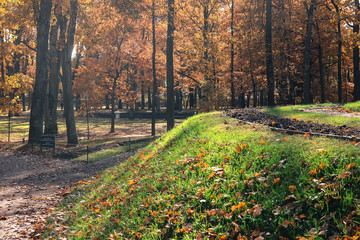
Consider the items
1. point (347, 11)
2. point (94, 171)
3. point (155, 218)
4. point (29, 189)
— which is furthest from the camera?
point (347, 11)

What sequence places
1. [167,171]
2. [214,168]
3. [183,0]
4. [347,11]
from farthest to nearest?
[347,11]
[183,0]
[167,171]
[214,168]

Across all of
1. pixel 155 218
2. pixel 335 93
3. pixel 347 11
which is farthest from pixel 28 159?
pixel 335 93

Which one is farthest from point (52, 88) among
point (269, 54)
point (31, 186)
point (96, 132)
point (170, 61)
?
point (269, 54)

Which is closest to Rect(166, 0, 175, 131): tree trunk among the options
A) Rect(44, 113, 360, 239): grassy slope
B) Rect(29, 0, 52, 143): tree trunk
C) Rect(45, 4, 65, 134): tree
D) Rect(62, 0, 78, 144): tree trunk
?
Rect(62, 0, 78, 144): tree trunk

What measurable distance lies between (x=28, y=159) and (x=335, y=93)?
29.8 metres

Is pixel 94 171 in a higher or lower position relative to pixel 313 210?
lower

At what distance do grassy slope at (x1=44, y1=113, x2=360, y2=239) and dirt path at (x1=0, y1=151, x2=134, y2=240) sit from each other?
99cm

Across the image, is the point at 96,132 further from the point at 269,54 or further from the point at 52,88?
the point at 269,54

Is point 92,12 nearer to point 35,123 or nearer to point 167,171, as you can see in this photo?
point 35,123

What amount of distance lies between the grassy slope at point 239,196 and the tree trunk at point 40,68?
15011 millimetres

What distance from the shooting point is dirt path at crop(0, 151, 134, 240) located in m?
7.98

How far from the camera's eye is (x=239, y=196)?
4742mm

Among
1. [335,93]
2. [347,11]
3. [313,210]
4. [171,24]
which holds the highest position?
[347,11]

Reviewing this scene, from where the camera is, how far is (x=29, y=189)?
38.1ft
